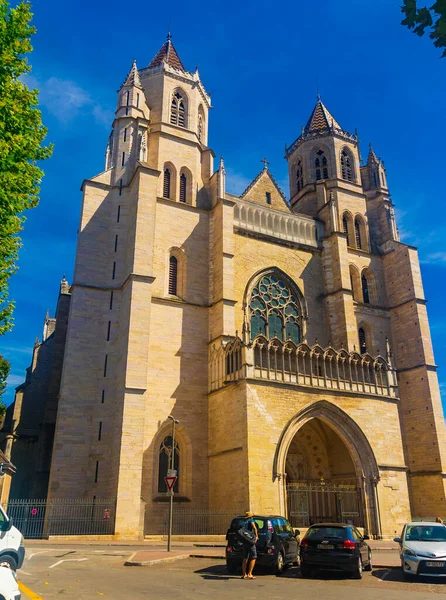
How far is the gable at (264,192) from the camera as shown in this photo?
96.1ft

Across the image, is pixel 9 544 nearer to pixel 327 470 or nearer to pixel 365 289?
pixel 327 470

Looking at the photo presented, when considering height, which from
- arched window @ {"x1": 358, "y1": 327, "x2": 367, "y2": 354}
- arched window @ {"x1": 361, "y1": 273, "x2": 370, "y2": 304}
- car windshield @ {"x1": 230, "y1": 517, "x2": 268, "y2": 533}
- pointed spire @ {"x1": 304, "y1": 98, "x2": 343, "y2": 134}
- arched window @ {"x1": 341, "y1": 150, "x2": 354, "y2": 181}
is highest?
pointed spire @ {"x1": 304, "y1": 98, "x2": 343, "y2": 134}

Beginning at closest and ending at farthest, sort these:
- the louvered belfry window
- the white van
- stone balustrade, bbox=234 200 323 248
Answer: the white van < the louvered belfry window < stone balustrade, bbox=234 200 323 248

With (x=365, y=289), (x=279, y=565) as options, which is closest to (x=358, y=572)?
(x=279, y=565)

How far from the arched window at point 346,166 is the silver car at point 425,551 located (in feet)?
82.2

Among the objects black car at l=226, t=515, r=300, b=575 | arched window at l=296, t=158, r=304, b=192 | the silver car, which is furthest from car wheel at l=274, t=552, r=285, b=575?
arched window at l=296, t=158, r=304, b=192

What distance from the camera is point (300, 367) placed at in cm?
A: 2212

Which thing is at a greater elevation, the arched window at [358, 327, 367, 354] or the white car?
the arched window at [358, 327, 367, 354]

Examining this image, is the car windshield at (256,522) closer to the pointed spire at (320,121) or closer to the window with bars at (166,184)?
the window with bars at (166,184)

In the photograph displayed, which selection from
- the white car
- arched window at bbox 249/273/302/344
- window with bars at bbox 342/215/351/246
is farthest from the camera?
window with bars at bbox 342/215/351/246

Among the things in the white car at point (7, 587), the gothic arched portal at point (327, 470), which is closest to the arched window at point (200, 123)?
the gothic arched portal at point (327, 470)

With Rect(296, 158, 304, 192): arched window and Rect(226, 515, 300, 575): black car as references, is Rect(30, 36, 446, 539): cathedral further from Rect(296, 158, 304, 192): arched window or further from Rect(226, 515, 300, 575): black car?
Rect(226, 515, 300, 575): black car

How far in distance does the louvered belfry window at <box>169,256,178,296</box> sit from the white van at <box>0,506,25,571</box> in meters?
16.9

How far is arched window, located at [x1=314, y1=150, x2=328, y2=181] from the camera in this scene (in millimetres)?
33344
